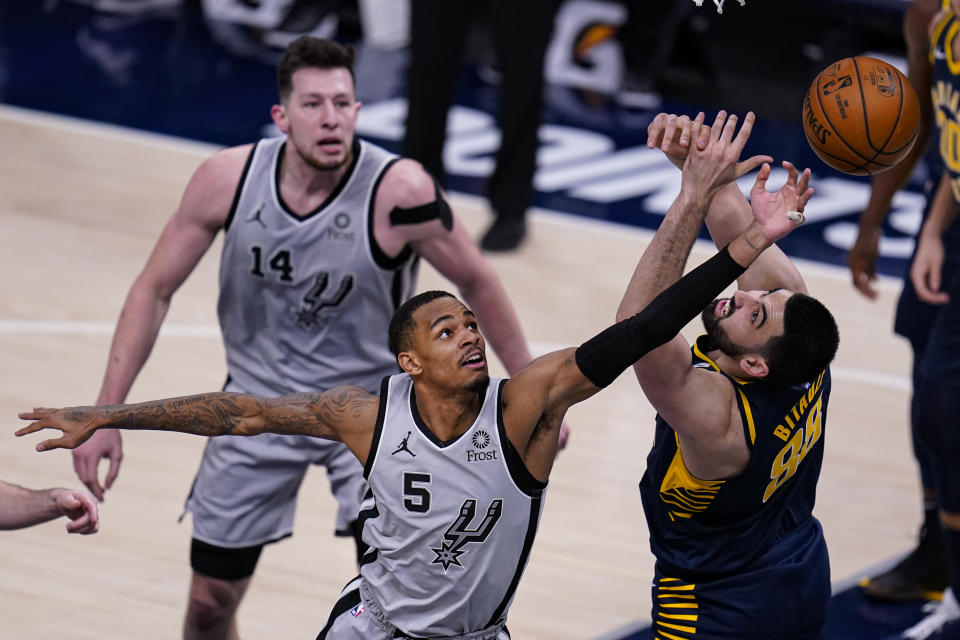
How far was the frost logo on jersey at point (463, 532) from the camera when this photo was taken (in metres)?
3.71

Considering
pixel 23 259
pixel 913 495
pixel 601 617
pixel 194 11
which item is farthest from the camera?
pixel 194 11

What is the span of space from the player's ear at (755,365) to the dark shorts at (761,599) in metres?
0.58

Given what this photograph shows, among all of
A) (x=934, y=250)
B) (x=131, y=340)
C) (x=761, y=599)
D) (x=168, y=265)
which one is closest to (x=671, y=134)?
(x=761, y=599)

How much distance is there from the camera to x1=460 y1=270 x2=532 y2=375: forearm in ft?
15.4

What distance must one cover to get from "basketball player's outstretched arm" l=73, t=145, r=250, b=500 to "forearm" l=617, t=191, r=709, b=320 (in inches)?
64.7

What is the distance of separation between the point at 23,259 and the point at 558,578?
3893 mm

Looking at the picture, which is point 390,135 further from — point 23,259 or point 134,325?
point 134,325

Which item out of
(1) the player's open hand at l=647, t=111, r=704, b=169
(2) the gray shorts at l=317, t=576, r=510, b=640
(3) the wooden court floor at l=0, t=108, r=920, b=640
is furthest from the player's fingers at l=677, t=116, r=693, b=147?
(3) the wooden court floor at l=0, t=108, r=920, b=640

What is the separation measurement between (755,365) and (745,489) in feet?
1.10

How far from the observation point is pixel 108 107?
34.6 ft

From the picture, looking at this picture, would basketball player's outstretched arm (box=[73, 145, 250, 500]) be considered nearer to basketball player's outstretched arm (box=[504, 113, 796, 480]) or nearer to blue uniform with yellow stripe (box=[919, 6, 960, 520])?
basketball player's outstretched arm (box=[504, 113, 796, 480])

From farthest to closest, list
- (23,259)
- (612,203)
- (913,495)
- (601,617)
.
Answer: (612,203)
(23,259)
(913,495)
(601,617)

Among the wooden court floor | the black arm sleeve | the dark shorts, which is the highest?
the black arm sleeve

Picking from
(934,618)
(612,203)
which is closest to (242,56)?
(612,203)
